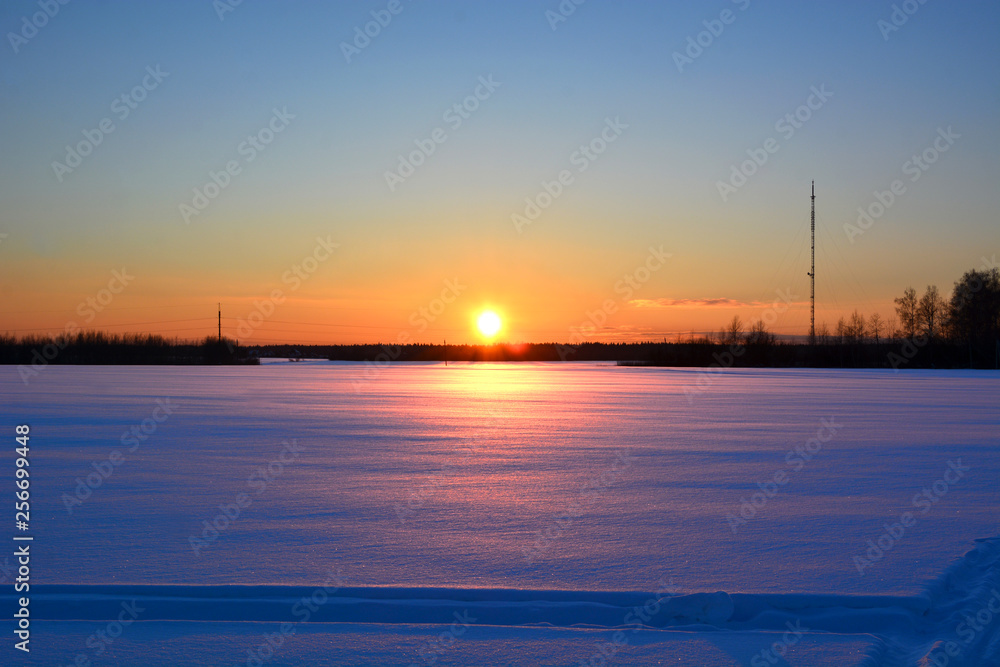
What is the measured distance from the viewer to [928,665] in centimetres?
336

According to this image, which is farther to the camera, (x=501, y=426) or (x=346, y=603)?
(x=501, y=426)

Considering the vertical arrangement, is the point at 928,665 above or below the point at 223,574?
below

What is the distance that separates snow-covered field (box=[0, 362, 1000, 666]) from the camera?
3.59 meters

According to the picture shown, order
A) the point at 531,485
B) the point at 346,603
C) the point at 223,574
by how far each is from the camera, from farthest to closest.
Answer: the point at 531,485 → the point at 223,574 → the point at 346,603

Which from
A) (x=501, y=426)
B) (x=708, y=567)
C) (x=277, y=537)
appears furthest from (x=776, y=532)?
(x=501, y=426)

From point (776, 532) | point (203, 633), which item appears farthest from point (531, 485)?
point (203, 633)

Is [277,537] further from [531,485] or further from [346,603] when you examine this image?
[531,485]

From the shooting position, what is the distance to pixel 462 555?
484cm

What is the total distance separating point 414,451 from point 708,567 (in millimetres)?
5818

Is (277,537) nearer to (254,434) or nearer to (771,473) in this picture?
(771,473)

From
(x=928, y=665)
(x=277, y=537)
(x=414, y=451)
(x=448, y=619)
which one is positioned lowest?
(x=928, y=665)

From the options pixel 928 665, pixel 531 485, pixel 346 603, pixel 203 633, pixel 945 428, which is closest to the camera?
pixel 928 665

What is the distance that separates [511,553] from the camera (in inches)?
192

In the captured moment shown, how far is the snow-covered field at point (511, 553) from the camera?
3590 mm
